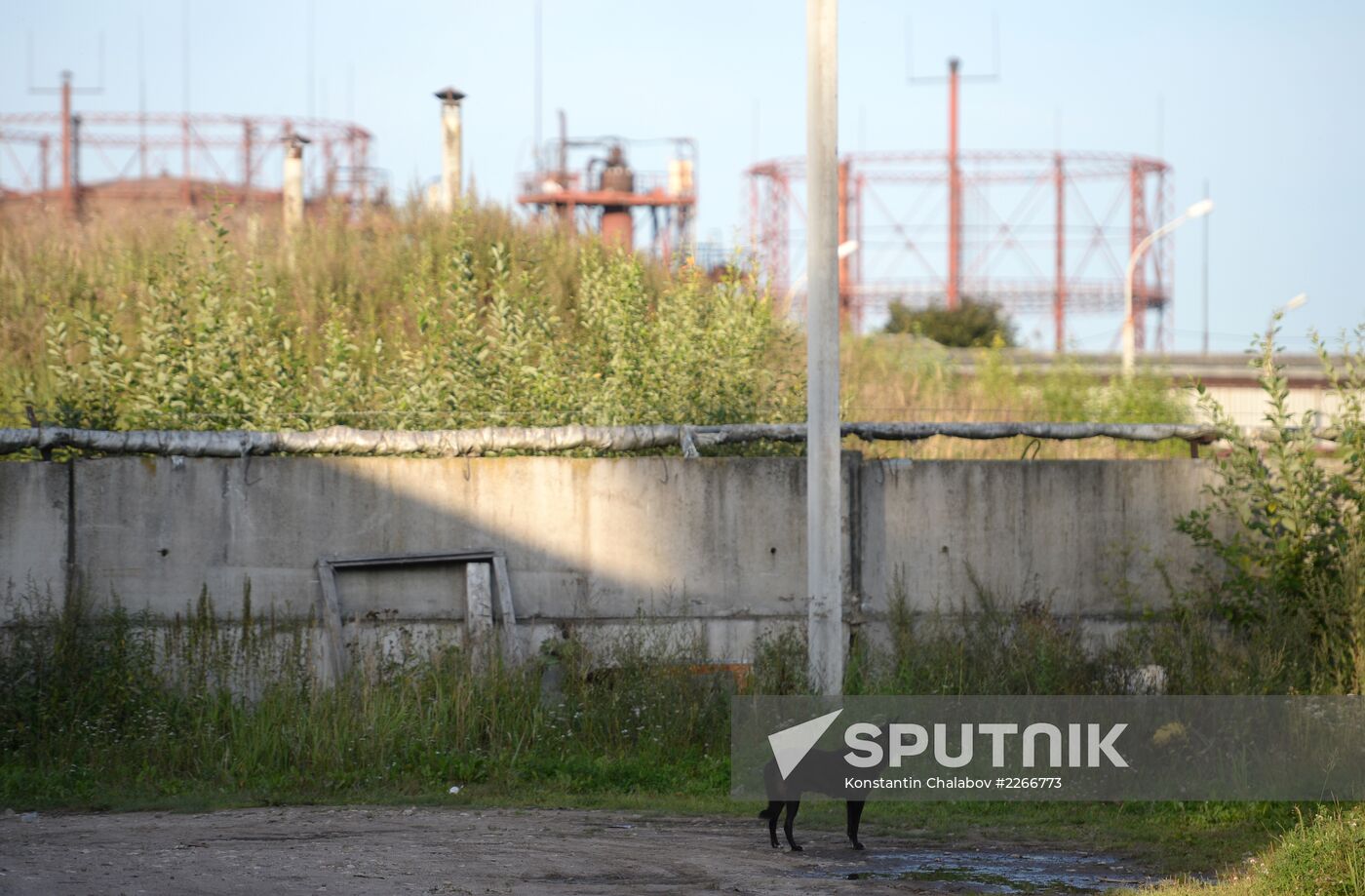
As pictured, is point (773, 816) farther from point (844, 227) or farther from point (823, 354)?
point (844, 227)

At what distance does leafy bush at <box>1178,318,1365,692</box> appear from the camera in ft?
30.3

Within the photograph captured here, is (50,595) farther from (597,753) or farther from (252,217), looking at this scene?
(252,217)

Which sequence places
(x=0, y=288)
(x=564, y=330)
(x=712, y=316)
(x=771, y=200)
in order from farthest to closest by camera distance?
1. (x=771, y=200)
2. (x=0, y=288)
3. (x=564, y=330)
4. (x=712, y=316)

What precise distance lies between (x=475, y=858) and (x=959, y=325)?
1869 inches

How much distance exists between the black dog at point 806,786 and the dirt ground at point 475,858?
0.13m

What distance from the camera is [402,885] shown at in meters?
6.00

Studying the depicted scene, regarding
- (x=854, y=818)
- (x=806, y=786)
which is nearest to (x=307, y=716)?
(x=806, y=786)

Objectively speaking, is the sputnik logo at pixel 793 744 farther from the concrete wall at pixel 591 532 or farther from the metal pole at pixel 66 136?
the metal pole at pixel 66 136

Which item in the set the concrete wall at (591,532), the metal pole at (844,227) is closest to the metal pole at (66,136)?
the metal pole at (844,227)

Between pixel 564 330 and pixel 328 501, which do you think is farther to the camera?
pixel 564 330

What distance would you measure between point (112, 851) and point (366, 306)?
10.5 metres

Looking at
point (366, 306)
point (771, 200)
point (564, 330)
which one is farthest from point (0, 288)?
point (771, 200)

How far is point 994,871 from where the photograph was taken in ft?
21.5

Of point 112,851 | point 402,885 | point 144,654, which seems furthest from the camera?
point 144,654
